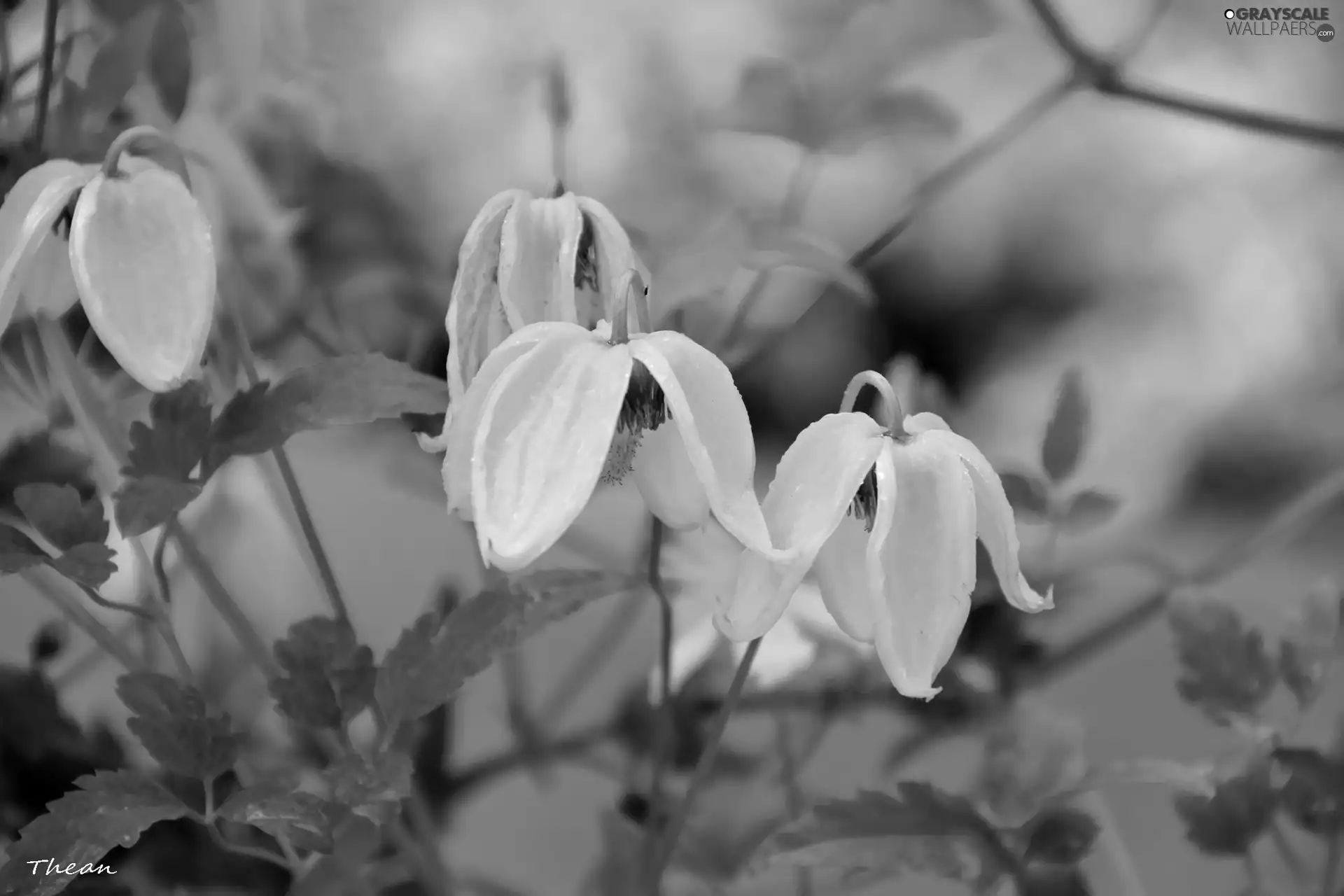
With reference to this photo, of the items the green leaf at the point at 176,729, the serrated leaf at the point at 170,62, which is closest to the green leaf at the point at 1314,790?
the green leaf at the point at 176,729

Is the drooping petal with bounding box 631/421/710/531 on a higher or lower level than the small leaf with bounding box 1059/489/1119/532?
higher

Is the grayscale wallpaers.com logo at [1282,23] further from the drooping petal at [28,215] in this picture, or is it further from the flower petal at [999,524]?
the drooping petal at [28,215]

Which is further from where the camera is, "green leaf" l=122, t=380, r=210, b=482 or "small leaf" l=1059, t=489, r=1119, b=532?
"small leaf" l=1059, t=489, r=1119, b=532

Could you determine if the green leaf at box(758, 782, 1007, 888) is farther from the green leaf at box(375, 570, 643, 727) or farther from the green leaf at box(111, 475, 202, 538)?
the green leaf at box(111, 475, 202, 538)

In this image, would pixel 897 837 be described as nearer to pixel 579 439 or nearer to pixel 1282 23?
pixel 579 439

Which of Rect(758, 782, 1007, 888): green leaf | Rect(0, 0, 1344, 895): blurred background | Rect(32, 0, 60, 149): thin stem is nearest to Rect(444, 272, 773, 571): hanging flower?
Rect(758, 782, 1007, 888): green leaf
